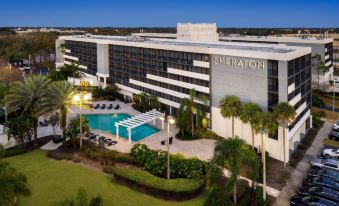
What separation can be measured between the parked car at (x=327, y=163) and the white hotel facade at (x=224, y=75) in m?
3.45

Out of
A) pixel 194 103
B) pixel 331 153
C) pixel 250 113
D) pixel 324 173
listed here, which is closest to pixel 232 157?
pixel 250 113

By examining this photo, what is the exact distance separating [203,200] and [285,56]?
66.2 ft

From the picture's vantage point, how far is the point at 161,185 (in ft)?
123

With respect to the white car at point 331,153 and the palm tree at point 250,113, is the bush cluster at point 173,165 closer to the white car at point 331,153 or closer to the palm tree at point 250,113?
the palm tree at point 250,113

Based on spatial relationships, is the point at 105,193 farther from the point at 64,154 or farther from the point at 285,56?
the point at 285,56

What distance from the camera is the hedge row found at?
3697 centimetres

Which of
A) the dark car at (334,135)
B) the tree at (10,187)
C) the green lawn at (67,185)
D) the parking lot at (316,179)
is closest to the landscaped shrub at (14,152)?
the green lawn at (67,185)

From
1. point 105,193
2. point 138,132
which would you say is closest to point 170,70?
point 138,132

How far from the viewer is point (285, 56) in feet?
149

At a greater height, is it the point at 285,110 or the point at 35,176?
the point at 285,110

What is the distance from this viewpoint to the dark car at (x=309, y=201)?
35.1 meters

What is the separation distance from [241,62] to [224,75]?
3914mm

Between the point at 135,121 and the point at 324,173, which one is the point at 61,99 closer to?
the point at 135,121

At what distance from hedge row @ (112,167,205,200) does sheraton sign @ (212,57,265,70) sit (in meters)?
18.1
